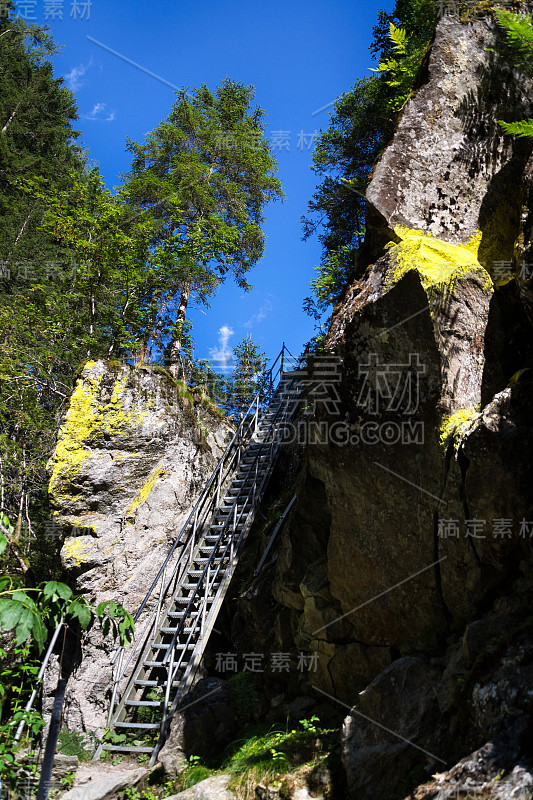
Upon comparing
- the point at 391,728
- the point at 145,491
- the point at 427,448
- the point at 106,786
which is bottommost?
the point at 106,786

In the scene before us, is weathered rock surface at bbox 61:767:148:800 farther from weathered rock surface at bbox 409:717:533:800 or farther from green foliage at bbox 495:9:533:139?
green foliage at bbox 495:9:533:139

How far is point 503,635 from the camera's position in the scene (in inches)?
143

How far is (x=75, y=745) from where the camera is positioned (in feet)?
24.3

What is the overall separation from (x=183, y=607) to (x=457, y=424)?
19.8ft

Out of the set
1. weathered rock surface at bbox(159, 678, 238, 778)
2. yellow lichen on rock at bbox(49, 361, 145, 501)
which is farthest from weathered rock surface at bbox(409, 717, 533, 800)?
yellow lichen on rock at bbox(49, 361, 145, 501)

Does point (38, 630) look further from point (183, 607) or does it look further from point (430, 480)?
point (183, 607)

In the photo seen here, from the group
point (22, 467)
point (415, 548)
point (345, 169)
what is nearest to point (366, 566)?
point (415, 548)

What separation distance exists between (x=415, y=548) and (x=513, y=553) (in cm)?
→ 97

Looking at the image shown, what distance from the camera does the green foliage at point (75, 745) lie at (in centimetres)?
718

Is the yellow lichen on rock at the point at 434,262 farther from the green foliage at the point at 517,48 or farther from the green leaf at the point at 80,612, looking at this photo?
the green leaf at the point at 80,612

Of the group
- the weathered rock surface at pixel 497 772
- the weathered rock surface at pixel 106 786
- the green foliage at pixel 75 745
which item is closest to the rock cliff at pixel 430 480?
the weathered rock surface at pixel 497 772

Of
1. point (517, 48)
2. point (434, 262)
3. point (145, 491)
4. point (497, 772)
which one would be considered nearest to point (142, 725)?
point (145, 491)

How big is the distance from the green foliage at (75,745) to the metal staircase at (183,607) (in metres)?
0.29

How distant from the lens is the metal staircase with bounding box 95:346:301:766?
7.34 meters
